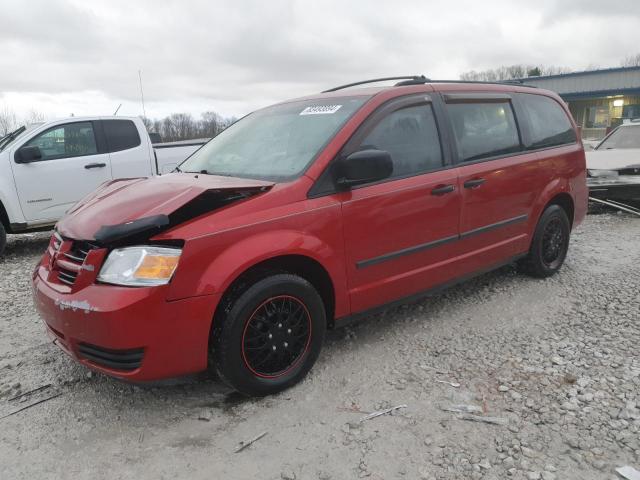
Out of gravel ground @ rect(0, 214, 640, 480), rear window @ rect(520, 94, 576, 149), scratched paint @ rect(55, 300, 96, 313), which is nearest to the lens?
gravel ground @ rect(0, 214, 640, 480)

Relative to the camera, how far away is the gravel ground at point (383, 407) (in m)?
2.37

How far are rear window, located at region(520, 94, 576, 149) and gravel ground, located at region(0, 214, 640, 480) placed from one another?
5.22 feet

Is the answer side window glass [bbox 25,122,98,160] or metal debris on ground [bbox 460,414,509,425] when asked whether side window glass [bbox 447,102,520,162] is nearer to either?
metal debris on ground [bbox 460,414,509,425]

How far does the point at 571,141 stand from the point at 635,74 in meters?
33.2

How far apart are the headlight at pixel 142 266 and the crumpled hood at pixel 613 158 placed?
26.2ft

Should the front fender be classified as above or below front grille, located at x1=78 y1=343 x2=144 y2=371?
above

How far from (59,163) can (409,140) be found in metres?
5.24

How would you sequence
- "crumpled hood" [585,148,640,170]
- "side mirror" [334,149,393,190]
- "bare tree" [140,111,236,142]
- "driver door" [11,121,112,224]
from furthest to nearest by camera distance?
1. "bare tree" [140,111,236,142]
2. "crumpled hood" [585,148,640,170]
3. "driver door" [11,121,112,224]
4. "side mirror" [334,149,393,190]

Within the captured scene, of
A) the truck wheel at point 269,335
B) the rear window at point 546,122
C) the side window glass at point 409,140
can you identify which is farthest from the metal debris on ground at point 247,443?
the rear window at point 546,122

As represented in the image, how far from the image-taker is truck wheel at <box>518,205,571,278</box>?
15.4 feet

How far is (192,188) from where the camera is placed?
9.33 feet

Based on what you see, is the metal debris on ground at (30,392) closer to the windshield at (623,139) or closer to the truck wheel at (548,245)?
the truck wheel at (548,245)

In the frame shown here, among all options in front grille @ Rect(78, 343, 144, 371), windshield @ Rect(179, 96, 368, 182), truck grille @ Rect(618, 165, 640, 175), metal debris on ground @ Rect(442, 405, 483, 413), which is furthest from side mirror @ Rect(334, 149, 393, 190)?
truck grille @ Rect(618, 165, 640, 175)

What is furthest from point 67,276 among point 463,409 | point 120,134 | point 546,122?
point 120,134
